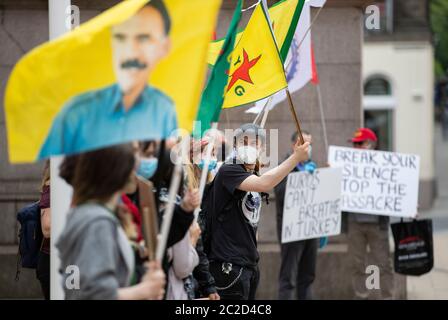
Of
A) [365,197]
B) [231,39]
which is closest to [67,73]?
[231,39]

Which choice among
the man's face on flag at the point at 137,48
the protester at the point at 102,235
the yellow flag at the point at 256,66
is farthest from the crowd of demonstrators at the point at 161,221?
the yellow flag at the point at 256,66

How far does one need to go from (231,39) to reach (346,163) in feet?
18.1

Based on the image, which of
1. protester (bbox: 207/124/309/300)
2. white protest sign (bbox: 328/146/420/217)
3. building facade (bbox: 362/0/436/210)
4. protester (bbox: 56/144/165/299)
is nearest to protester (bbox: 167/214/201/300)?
protester (bbox: 56/144/165/299)

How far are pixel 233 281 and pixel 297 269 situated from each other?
342 cm

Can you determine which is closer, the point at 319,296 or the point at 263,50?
the point at 263,50

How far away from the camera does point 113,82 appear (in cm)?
418

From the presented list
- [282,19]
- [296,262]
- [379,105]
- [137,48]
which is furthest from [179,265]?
[379,105]

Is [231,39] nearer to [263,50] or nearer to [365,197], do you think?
[263,50]

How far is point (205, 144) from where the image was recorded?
668 centimetres

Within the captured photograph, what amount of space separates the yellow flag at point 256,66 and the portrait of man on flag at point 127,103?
2862 mm

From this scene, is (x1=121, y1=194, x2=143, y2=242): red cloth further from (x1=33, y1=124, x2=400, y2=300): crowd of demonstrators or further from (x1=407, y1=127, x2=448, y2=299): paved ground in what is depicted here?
(x1=407, y1=127, x2=448, y2=299): paved ground

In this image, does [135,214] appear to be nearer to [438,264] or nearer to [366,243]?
[366,243]

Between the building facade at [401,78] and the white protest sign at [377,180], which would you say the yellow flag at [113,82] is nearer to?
the white protest sign at [377,180]
